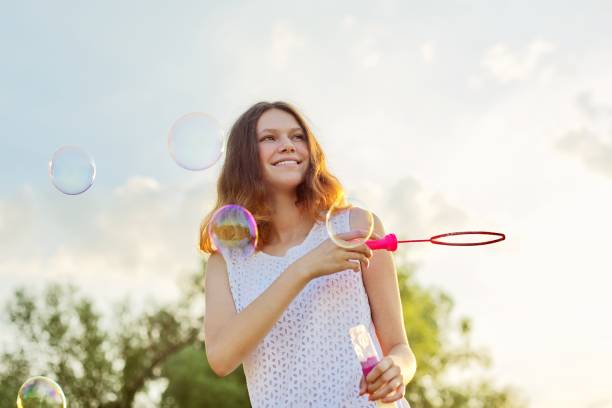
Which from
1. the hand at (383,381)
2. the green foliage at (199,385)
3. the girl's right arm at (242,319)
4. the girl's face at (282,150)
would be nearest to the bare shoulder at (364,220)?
the girl's face at (282,150)

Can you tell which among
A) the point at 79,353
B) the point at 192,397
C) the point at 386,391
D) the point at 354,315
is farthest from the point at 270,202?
the point at 79,353

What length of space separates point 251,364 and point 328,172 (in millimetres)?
820

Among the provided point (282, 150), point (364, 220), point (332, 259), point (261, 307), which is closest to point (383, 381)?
point (332, 259)

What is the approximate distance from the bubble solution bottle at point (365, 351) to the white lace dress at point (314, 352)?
0.20 m

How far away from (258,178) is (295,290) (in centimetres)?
75

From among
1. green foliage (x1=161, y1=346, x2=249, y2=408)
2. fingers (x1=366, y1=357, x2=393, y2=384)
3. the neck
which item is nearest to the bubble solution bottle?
fingers (x1=366, y1=357, x2=393, y2=384)

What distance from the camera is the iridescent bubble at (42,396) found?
5.07 metres

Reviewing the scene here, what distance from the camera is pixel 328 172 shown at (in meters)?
3.12

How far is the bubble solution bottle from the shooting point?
2316mm

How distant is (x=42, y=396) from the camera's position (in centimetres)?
511

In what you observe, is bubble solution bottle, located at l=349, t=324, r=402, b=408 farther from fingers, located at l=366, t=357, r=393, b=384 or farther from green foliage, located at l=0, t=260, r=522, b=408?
green foliage, located at l=0, t=260, r=522, b=408

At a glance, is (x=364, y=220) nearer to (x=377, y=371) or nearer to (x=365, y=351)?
(x=365, y=351)

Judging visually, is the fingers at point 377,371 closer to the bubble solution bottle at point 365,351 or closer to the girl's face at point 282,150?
the bubble solution bottle at point 365,351

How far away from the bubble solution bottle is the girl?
42 millimetres
